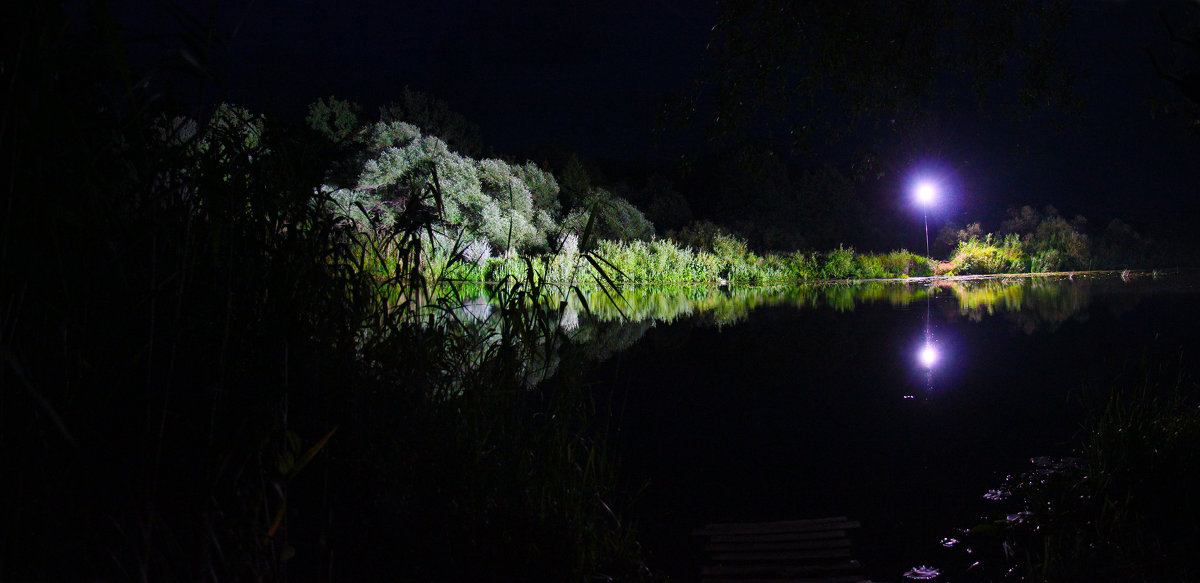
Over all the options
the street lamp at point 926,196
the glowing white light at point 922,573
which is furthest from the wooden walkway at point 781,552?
the street lamp at point 926,196

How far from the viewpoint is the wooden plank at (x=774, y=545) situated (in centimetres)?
260

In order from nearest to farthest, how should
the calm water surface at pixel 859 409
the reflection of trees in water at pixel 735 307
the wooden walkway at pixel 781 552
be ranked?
the wooden walkway at pixel 781 552, the calm water surface at pixel 859 409, the reflection of trees in water at pixel 735 307

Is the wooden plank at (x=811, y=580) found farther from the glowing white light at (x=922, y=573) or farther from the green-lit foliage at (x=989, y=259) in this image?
the green-lit foliage at (x=989, y=259)

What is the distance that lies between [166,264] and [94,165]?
42 cm

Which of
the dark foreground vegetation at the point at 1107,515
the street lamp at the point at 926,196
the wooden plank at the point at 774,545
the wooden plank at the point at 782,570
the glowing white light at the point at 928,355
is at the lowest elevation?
the wooden plank at the point at 782,570

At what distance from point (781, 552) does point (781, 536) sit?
14 cm

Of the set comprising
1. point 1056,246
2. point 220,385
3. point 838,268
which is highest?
point 1056,246

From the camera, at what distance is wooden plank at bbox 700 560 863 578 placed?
7.82ft

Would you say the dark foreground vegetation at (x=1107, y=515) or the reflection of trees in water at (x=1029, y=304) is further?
the reflection of trees in water at (x=1029, y=304)

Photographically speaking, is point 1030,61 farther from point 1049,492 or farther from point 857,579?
point 857,579

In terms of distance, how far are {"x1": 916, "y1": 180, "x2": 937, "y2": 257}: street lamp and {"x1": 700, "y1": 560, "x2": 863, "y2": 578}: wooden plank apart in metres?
22.7

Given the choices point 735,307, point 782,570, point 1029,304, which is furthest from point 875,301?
point 782,570

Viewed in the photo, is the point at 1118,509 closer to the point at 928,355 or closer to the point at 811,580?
the point at 811,580

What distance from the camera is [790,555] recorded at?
253 cm
